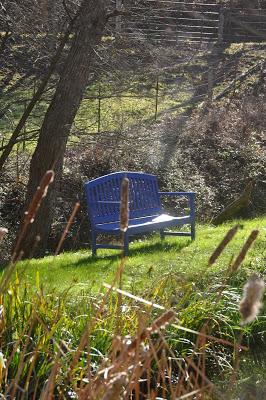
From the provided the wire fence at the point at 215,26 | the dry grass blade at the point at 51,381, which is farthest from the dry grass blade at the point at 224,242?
the wire fence at the point at 215,26

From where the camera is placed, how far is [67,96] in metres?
11.4

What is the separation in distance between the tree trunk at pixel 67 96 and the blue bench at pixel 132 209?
0.71 m

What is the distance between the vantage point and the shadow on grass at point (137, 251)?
989 cm

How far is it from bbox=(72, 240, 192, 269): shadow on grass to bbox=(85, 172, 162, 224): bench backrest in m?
0.55

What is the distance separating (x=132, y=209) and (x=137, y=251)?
154 cm

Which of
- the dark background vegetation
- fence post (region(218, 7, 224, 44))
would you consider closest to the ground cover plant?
the dark background vegetation

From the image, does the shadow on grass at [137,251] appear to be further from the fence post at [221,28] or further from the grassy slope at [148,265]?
the fence post at [221,28]

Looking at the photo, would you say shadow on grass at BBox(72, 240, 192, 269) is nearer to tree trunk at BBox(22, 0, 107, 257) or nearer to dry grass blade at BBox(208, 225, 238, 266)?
tree trunk at BBox(22, 0, 107, 257)

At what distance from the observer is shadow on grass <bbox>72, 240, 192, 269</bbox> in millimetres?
9891

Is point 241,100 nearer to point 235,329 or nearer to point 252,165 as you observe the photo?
point 252,165

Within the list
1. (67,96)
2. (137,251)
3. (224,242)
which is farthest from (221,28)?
(224,242)

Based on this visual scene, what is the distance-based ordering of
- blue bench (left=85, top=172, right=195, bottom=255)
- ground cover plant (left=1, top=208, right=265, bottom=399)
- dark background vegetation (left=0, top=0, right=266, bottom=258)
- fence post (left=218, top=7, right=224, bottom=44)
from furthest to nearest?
fence post (left=218, top=7, right=224, bottom=44) → dark background vegetation (left=0, top=0, right=266, bottom=258) → blue bench (left=85, top=172, right=195, bottom=255) → ground cover plant (left=1, top=208, right=265, bottom=399)

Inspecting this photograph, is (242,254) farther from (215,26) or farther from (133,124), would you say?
(215,26)

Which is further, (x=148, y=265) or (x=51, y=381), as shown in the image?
(x=148, y=265)
